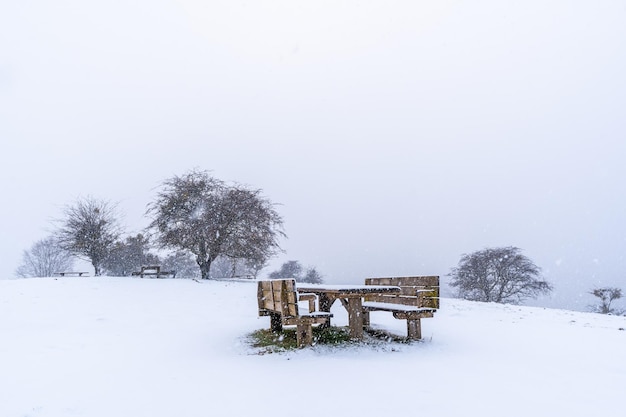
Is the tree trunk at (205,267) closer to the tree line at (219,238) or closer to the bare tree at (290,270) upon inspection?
the tree line at (219,238)

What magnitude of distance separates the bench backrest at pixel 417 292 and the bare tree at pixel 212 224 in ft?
49.0

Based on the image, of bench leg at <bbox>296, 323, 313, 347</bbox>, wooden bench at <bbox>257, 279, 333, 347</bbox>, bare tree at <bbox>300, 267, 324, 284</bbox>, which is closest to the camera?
wooden bench at <bbox>257, 279, 333, 347</bbox>

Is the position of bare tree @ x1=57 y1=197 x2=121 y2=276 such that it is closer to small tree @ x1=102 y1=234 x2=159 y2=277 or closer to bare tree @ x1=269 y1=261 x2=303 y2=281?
small tree @ x1=102 y1=234 x2=159 y2=277

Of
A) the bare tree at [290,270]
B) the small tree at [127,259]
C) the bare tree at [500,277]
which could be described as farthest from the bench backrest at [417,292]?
the bare tree at [290,270]

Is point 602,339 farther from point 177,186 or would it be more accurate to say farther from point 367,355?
A: point 177,186

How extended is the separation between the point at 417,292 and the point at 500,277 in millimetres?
Result: 31937

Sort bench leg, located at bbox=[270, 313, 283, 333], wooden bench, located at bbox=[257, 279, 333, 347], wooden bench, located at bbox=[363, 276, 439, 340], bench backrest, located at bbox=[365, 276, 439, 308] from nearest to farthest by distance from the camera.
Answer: wooden bench, located at bbox=[257, 279, 333, 347] → wooden bench, located at bbox=[363, 276, 439, 340] → bench backrest, located at bbox=[365, 276, 439, 308] → bench leg, located at bbox=[270, 313, 283, 333]

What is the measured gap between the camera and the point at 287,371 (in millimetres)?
5242

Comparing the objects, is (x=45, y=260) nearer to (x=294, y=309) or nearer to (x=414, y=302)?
(x=294, y=309)

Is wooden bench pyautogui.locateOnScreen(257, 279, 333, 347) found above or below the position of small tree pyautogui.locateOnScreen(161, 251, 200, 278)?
above

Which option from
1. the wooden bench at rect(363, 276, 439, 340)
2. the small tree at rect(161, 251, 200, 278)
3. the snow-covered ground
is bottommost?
the small tree at rect(161, 251, 200, 278)

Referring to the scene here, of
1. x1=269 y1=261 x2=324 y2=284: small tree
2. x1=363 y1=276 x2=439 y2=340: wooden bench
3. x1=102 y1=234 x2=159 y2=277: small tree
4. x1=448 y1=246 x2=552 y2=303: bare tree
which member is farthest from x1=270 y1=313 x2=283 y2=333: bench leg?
x1=269 y1=261 x2=324 y2=284: small tree

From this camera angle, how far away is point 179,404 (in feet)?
13.1

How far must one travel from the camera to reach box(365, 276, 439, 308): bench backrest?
288 inches
